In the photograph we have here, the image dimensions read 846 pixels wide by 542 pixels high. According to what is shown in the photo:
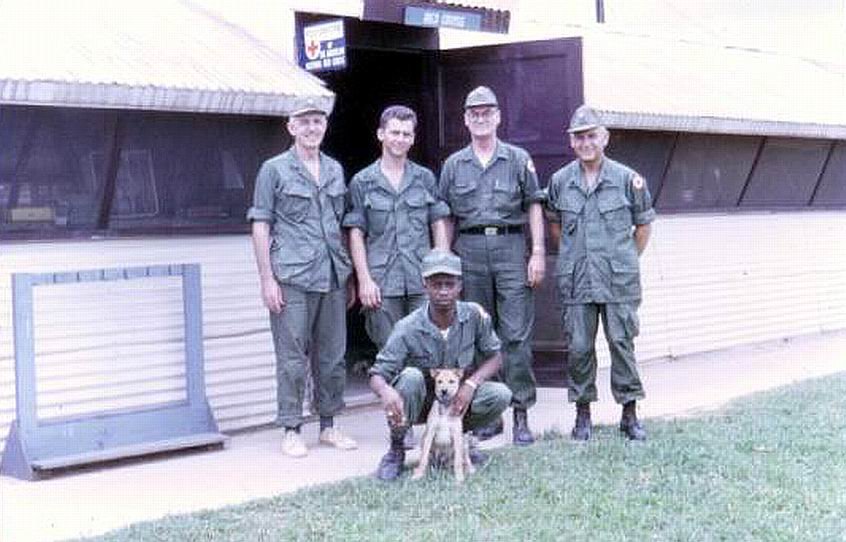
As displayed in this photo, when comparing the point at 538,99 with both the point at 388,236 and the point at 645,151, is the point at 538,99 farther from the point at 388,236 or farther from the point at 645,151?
the point at 388,236

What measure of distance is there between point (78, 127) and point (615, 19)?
304 inches

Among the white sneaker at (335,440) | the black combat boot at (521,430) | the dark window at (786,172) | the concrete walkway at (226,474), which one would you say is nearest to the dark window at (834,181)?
the dark window at (786,172)

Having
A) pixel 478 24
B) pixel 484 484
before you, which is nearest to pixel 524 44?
pixel 478 24

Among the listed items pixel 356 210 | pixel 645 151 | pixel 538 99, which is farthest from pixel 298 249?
pixel 645 151

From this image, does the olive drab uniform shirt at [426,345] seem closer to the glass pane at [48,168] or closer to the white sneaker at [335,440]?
the white sneaker at [335,440]

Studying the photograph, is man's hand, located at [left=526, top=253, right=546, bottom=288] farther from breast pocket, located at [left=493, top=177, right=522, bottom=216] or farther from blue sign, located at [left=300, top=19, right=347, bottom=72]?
blue sign, located at [left=300, top=19, right=347, bottom=72]

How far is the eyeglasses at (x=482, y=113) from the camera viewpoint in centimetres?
710

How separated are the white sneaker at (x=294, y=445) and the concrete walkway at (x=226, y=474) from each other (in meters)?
0.04

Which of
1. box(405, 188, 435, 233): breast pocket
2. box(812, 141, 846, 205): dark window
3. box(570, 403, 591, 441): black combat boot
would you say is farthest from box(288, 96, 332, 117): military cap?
box(812, 141, 846, 205): dark window

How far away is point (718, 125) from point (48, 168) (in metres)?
5.69

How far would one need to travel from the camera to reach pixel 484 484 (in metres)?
6.00

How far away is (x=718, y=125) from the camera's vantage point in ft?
34.6

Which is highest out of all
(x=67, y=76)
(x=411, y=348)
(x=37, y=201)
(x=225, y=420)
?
(x=67, y=76)

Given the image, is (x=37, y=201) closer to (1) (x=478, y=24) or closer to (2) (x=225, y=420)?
(2) (x=225, y=420)
